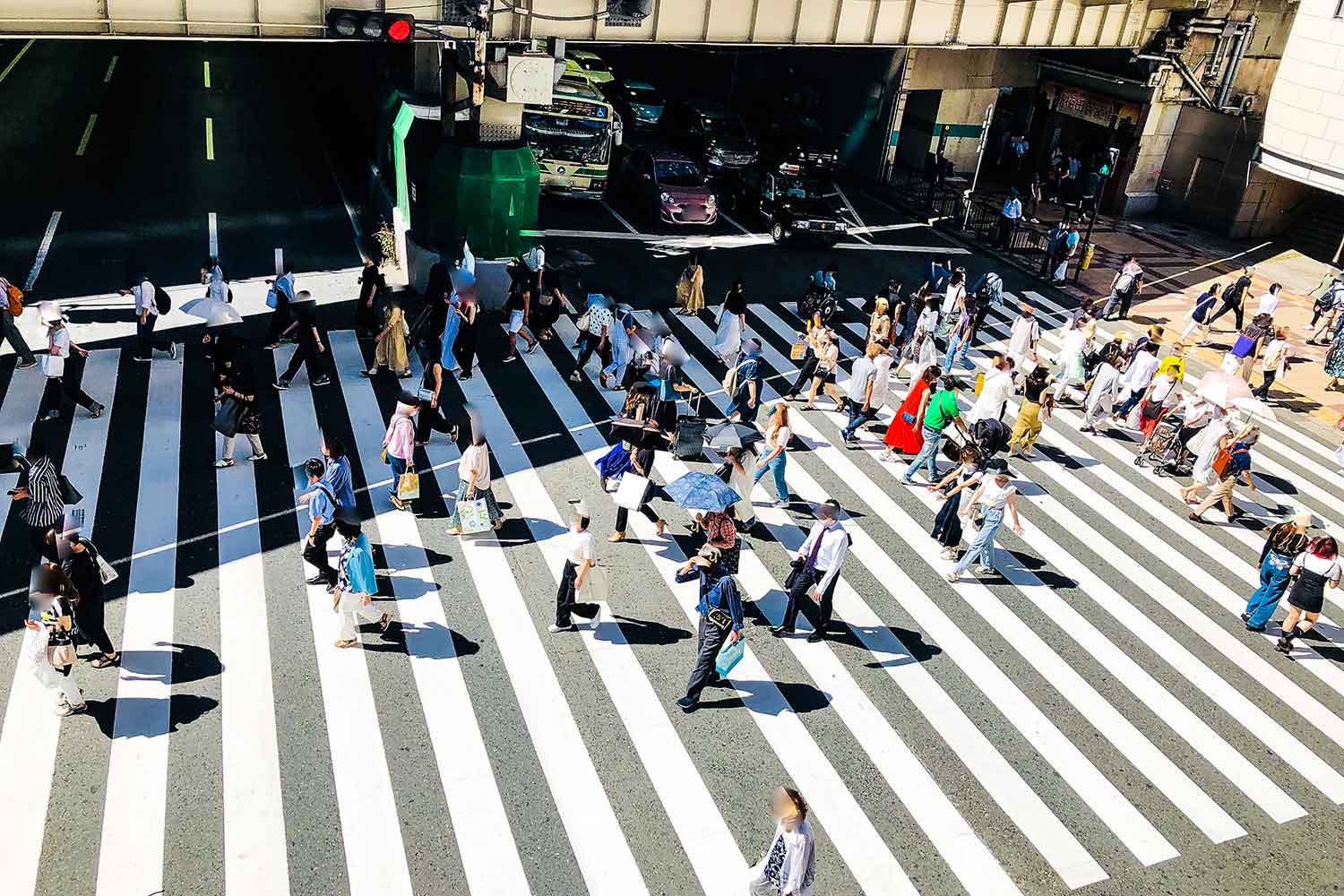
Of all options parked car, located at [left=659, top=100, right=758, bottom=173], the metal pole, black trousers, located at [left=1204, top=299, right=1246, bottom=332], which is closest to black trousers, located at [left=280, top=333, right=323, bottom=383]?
parked car, located at [left=659, top=100, right=758, bottom=173]

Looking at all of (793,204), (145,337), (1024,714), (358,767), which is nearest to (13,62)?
(145,337)

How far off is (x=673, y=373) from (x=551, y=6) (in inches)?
383

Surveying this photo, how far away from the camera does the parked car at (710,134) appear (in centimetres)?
3281

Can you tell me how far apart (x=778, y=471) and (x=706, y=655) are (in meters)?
4.68

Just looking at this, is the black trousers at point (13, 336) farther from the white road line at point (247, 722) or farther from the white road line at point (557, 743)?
the white road line at point (557, 743)

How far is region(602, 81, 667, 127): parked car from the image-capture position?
36812mm

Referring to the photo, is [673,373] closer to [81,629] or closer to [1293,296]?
[81,629]

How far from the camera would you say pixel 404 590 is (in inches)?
494

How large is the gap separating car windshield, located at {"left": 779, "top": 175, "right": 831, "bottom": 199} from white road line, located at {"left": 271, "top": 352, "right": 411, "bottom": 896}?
18814 mm

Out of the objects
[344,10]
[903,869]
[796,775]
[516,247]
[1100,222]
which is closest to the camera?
[903,869]

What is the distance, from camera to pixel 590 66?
117ft

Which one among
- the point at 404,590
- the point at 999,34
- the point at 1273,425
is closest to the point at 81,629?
the point at 404,590

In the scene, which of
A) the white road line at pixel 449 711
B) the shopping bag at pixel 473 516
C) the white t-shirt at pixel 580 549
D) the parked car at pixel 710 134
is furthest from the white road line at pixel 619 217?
the white t-shirt at pixel 580 549

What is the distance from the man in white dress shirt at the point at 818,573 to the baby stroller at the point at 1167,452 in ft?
28.3
